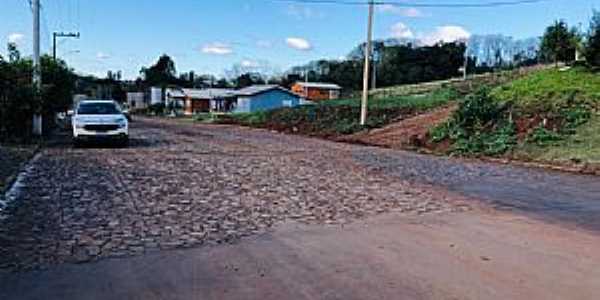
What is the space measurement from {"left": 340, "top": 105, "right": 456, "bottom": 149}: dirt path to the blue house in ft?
180

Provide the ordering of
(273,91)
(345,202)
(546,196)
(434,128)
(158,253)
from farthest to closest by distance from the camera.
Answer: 1. (273,91)
2. (434,128)
3. (546,196)
4. (345,202)
5. (158,253)

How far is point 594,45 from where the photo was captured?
3031 cm

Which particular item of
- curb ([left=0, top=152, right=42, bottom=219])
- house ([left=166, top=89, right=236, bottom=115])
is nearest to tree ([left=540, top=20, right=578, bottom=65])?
curb ([left=0, top=152, right=42, bottom=219])

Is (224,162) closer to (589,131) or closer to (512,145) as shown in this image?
(512,145)

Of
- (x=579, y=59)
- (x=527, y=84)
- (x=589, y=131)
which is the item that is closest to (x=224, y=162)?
(x=589, y=131)

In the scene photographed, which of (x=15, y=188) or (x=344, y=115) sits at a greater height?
(x=344, y=115)

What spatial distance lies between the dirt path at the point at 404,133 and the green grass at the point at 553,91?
3003 millimetres

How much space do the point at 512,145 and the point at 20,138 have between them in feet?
56.1

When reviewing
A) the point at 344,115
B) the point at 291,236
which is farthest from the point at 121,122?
the point at 344,115

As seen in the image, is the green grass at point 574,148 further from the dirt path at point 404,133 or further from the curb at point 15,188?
the curb at point 15,188

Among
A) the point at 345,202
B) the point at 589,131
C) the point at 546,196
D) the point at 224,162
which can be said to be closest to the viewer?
the point at 345,202

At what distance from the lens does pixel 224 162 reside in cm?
1855

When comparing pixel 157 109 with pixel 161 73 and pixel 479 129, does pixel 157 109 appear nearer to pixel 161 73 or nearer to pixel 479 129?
pixel 161 73

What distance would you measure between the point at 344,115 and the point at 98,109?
22.5 m
